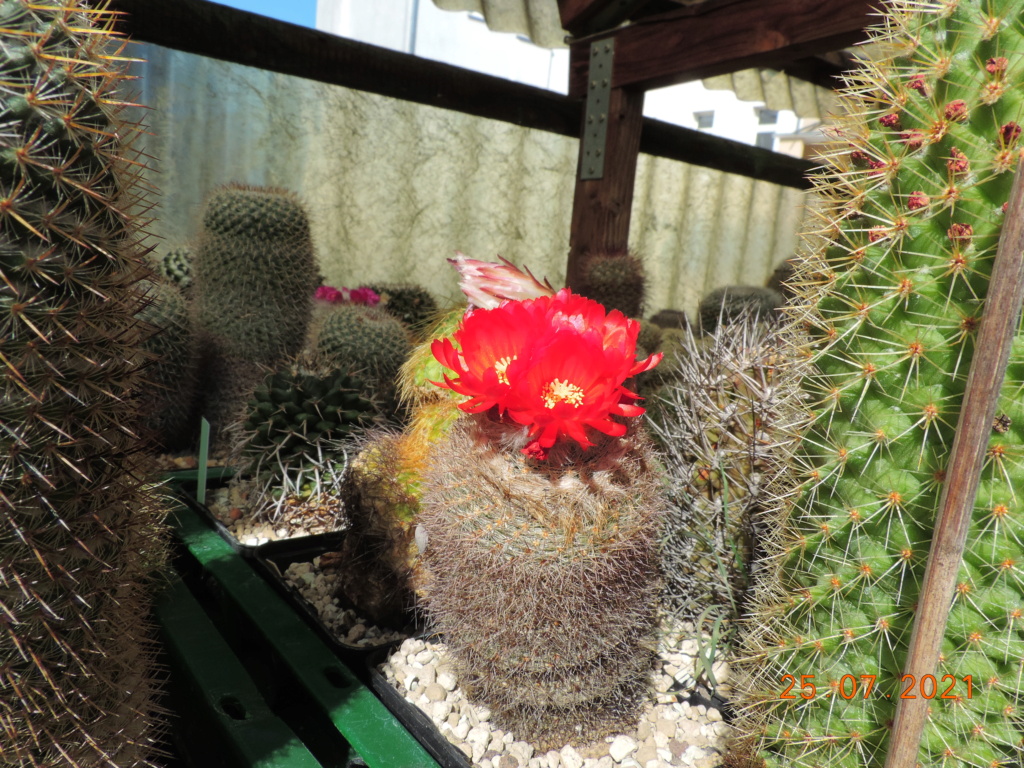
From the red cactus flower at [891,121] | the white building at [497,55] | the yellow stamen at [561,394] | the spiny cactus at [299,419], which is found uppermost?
the white building at [497,55]

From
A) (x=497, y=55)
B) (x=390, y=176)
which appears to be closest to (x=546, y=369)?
(x=390, y=176)

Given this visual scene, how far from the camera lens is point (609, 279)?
7.71ft

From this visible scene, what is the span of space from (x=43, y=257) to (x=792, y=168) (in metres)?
3.63

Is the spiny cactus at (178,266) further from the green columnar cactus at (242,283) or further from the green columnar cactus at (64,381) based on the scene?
the green columnar cactus at (64,381)

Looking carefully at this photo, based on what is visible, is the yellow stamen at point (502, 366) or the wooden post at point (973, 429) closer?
the wooden post at point (973, 429)

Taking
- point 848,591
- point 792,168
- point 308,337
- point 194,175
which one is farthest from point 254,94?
point 848,591

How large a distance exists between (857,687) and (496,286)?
0.71 meters

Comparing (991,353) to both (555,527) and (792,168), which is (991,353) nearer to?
(555,527)

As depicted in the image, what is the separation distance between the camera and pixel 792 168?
11.6 feet

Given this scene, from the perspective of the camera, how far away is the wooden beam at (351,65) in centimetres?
168

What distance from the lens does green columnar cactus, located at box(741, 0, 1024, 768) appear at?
0.57 meters

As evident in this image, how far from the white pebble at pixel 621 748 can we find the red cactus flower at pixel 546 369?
1.65 ft

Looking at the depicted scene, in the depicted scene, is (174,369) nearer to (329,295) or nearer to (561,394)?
(329,295)

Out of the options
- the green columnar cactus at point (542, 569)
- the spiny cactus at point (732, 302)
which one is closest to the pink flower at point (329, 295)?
the spiny cactus at point (732, 302)
